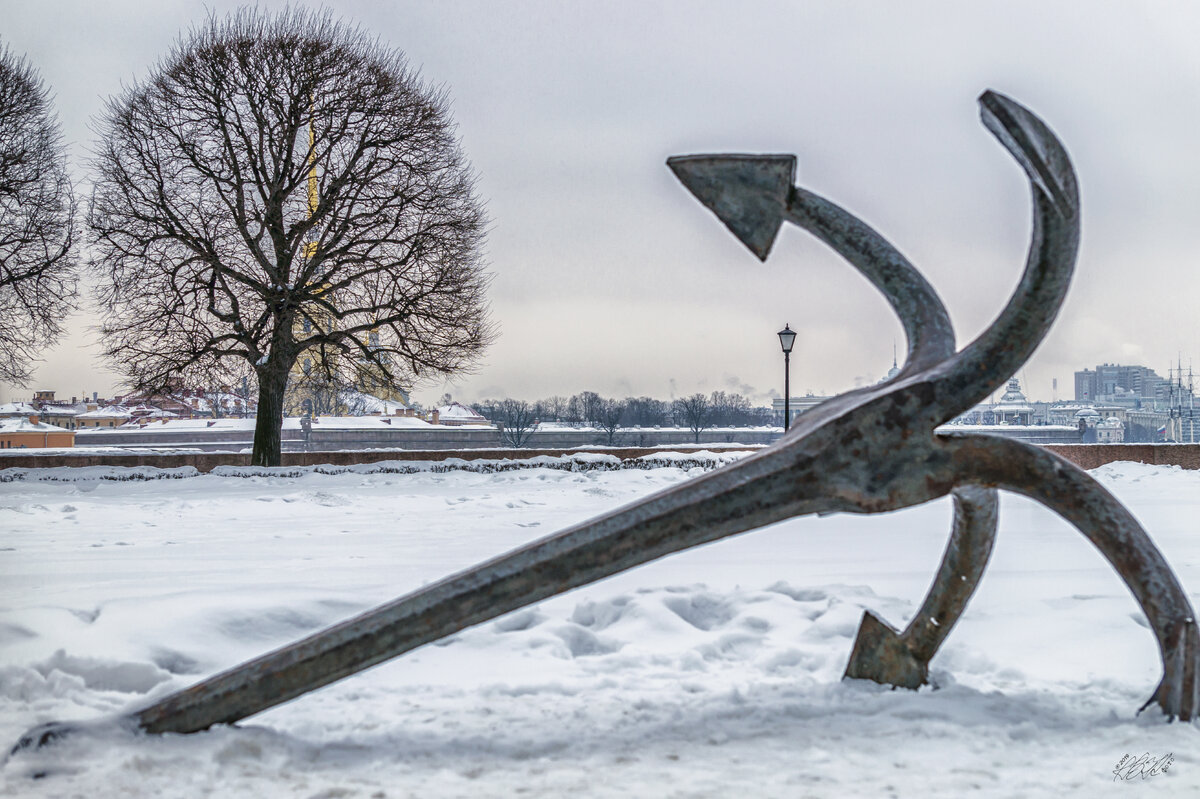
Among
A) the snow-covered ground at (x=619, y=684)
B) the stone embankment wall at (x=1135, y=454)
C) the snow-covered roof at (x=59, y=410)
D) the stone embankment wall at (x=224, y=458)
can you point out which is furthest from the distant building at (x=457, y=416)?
the snow-covered ground at (x=619, y=684)

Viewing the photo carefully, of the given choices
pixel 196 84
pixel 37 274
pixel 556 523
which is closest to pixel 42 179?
pixel 37 274

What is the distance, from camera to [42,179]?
17891 mm

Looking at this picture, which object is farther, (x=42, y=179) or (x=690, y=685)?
(x=42, y=179)

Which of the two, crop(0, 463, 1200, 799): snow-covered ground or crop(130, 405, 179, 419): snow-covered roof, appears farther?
crop(130, 405, 179, 419): snow-covered roof

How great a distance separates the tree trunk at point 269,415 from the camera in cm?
1636

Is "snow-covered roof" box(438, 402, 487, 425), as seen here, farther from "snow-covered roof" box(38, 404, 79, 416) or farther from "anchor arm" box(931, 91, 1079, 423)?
"anchor arm" box(931, 91, 1079, 423)

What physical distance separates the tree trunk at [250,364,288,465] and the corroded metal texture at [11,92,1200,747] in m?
15.2

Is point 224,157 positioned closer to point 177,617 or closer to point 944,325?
point 177,617

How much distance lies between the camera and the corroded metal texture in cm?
201

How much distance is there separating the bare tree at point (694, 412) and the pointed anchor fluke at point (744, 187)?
202ft

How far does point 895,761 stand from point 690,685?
2.34 ft

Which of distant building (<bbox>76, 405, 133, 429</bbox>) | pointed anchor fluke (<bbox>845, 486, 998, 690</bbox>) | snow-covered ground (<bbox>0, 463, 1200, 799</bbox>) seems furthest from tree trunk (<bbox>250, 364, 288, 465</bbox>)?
distant building (<bbox>76, 405, 133, 429</bbox>)

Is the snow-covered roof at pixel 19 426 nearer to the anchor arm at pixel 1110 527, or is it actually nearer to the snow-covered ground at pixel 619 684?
the snow-covered ground at pixel 619 684

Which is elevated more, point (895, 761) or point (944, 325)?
point (944, 325)
